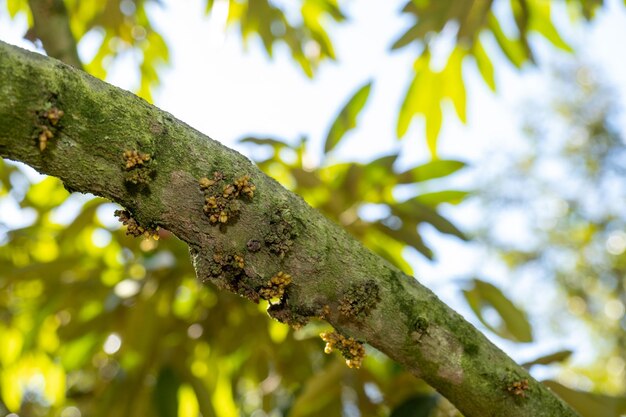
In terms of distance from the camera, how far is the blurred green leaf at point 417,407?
1.50m

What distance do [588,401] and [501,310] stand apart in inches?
15.0

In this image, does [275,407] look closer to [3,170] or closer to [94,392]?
[94,392]

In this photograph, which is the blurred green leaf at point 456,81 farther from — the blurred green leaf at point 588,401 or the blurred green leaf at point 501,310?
the blurred green leaf at point 588,401

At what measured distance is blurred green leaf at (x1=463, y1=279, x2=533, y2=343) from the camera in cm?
164

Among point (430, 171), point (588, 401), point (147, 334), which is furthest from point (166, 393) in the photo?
point (588, 401)

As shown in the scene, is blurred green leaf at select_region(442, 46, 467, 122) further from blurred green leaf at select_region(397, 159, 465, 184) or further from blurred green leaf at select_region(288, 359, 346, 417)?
blurred green leaf at select_region(288, 359, 346, 417)

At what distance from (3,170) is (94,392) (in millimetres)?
770

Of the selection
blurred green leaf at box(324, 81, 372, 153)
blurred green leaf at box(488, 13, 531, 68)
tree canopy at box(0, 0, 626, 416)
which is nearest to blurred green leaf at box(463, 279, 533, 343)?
tree canopy at box(0, 0, 626, 416)

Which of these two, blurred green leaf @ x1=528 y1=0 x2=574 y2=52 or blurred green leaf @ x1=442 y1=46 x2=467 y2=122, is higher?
blurred green leaf @ x1=528 y1=0 x2=574 y2=52

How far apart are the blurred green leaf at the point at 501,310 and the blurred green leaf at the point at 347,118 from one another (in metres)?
0.56

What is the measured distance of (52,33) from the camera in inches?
52.8

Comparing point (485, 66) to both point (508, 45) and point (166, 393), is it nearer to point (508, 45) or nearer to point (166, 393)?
point (508, 45)

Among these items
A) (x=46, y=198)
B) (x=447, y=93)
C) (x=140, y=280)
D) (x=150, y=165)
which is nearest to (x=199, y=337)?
(x=140, y=280)

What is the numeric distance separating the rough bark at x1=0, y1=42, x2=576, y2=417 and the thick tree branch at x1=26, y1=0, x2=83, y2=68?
671mm
